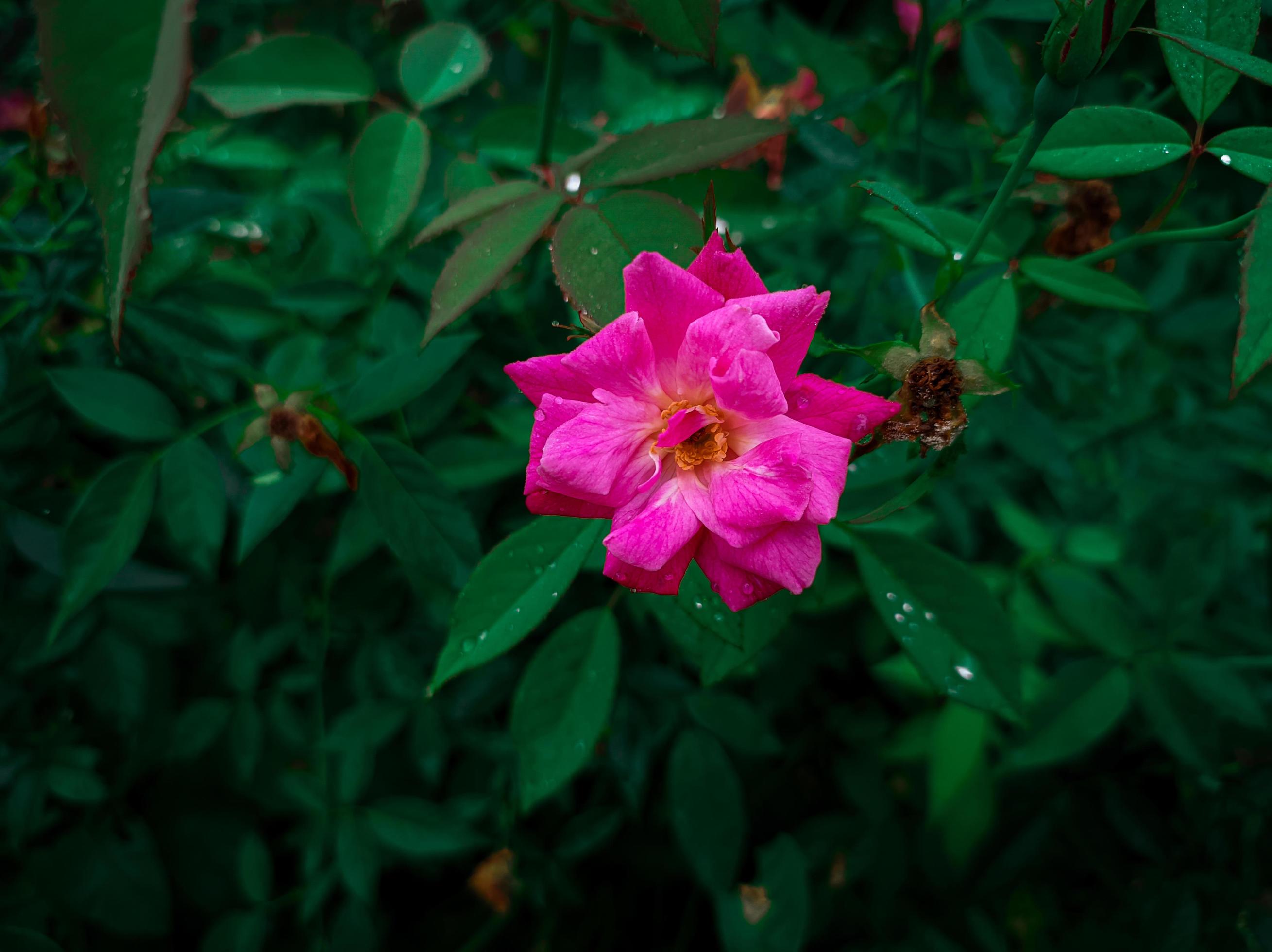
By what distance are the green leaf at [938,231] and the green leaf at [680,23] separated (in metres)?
0.27

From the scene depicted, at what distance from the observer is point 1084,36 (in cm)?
50

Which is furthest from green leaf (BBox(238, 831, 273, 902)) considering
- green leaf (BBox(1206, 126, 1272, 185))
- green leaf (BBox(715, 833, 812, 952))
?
green leaf (BBox(1206, 126, 1272, 185))

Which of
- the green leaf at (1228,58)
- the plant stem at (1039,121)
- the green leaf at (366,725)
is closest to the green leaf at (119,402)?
the green leaf at (366,725)

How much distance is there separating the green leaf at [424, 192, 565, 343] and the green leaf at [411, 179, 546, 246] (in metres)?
0.01

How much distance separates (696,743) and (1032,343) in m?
0.80

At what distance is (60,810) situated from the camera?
1.35 meters

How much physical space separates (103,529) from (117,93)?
695 mm

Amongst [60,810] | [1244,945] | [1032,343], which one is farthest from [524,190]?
[1244,945]

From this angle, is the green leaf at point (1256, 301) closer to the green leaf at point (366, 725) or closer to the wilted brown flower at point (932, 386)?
the wilted brown flower at point (932, 386)

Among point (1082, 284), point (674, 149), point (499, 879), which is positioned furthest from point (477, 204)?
point (499, 879)

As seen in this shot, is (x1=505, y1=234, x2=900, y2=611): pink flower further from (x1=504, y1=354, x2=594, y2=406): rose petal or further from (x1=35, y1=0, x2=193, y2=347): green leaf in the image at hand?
(x1=35, y1=0, x2=193, y2=347): green leaf

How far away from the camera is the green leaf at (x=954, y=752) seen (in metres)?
1.32

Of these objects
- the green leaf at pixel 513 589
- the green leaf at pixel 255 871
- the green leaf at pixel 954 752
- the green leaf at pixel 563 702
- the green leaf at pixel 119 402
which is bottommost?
the green leaf at pixel 255 871

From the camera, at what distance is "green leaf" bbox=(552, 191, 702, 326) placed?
0.66 metres
